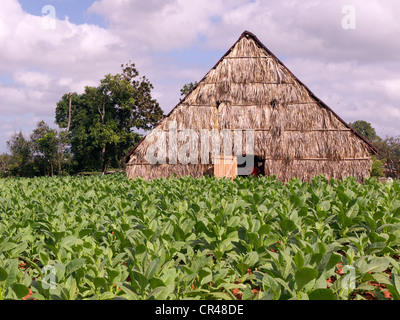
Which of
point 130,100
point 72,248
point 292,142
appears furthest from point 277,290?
point 130,100

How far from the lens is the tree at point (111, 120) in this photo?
40250 millimetres

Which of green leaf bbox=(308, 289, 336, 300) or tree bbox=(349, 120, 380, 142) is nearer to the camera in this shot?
green leaf bbox=(308, 289, 336, 300)

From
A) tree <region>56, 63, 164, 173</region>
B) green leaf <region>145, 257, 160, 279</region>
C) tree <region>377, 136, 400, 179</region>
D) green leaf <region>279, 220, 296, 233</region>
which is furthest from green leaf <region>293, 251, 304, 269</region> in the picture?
tree <region>377, 136, 400, 179</region>

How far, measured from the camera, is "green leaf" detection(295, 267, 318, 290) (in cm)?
266

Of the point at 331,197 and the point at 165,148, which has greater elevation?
the point at 165,148

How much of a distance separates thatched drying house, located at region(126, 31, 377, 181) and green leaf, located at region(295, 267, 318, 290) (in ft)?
44.2

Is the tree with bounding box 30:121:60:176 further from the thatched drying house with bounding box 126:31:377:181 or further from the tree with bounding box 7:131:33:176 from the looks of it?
the thatched drying house with bounding box 126:31:377:181

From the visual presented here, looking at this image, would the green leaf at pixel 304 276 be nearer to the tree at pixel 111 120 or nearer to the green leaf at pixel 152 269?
the green leaf at pixel 152 269

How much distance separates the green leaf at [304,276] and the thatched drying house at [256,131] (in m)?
13.5

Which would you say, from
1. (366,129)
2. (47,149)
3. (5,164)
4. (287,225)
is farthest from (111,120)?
(366,129)

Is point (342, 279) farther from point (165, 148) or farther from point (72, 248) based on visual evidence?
point (165, 148)

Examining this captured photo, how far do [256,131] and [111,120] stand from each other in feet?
90.3

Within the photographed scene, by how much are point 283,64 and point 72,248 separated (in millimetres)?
15126

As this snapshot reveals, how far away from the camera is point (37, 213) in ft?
21.3
